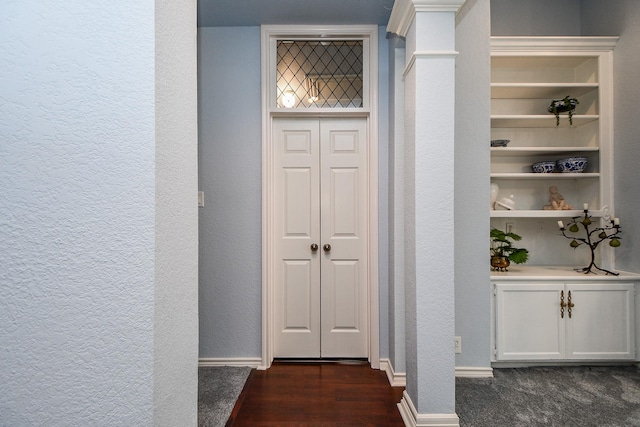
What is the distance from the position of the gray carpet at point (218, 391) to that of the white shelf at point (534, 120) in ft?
9.52

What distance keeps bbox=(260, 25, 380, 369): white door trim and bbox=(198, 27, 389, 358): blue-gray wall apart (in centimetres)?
6

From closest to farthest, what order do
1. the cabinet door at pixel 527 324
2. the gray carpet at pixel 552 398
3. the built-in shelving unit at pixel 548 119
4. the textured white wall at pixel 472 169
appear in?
the gray carpet at pixel 552 398 → the textured white wall at pixel 472 169 → the cabinet door at pixel 527 324 → the built-in shelving unit at pixel 548 119

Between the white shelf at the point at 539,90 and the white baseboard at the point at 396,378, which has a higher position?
the white shelf at the point at 539,90

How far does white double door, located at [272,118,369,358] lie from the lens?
287 centimetres

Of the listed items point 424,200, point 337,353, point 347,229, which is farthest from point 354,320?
point 424,200

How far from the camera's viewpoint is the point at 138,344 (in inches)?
33.3

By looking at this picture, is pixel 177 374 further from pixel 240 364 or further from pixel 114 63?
pixel 240 364

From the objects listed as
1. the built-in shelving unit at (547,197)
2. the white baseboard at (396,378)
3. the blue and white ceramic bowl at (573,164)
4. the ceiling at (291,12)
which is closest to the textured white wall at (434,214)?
the white baseboard at (396,378)

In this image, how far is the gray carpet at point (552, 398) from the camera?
198 centimetres

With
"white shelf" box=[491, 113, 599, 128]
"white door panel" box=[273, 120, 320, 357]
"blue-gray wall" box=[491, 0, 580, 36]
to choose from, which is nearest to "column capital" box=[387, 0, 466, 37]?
"white door panel" box=[273, 120, 320, 357]

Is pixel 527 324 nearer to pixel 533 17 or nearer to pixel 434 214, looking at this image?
pixel 434 214

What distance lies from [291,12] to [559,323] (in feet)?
10.4

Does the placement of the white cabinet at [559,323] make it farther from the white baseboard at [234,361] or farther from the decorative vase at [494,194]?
the white baseboard at [234,361]

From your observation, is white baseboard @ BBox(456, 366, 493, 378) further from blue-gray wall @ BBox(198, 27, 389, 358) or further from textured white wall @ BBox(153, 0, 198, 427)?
textured white wall @ BBox(153, 0, 198, 427)
